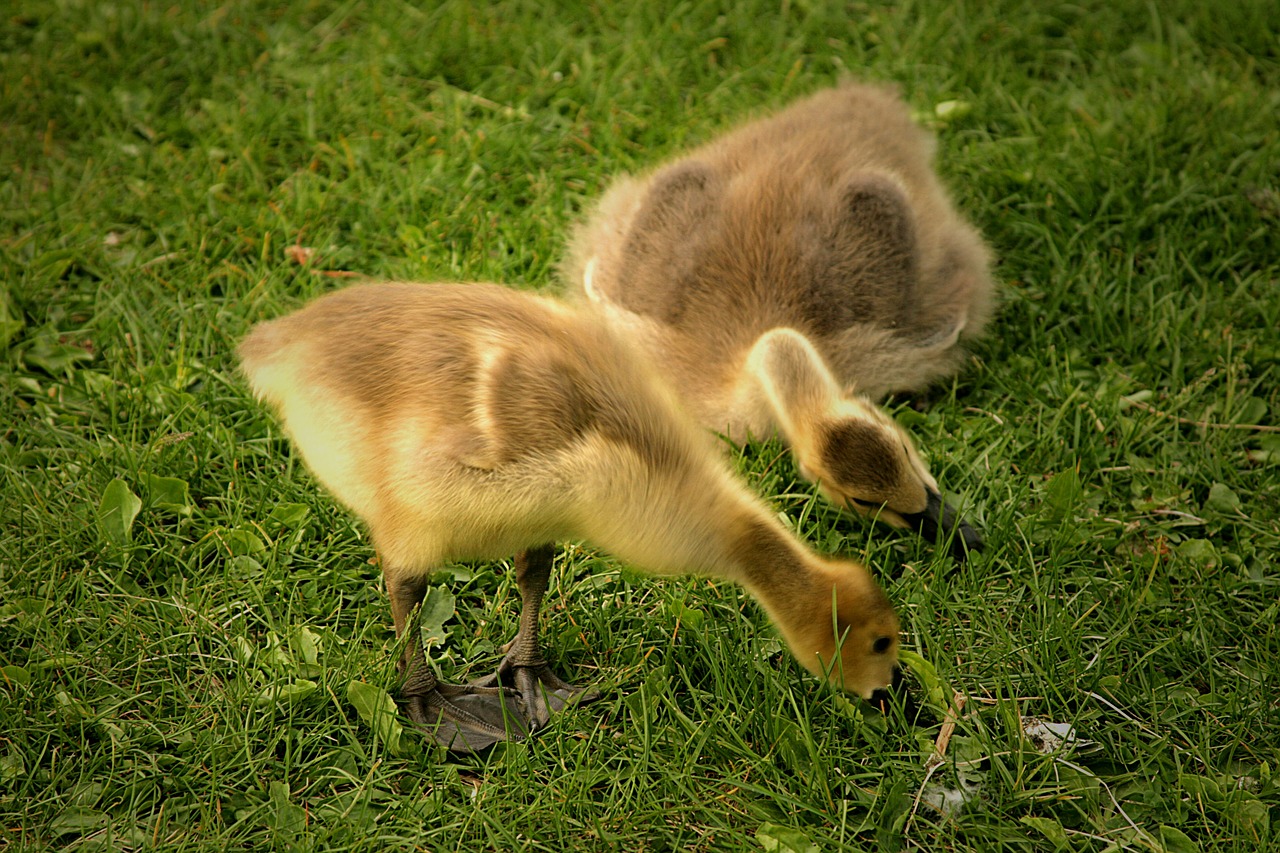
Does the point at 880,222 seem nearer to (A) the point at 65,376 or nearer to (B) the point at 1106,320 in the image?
(B) the point at 1106,320

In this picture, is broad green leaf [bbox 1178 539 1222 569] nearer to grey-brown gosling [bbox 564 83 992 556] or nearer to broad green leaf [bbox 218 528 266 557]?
grey-brown gosling [bbox 564 83 992 556]

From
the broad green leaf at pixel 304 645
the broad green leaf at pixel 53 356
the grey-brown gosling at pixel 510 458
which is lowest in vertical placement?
the broad green leaf at pixel 304 645

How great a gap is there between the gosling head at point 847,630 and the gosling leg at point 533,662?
1.75 ft

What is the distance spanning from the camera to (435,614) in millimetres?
2811

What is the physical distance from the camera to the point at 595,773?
2430 mm

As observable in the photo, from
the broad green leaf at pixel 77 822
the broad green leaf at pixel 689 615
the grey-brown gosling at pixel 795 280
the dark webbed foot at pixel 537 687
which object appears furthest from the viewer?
the grey-brown gosling at pixel 795 280

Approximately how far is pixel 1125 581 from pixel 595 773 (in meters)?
1.40

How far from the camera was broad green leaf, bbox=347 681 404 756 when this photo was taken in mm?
2477

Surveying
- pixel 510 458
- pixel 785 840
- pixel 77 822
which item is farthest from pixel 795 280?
pixel 77 822

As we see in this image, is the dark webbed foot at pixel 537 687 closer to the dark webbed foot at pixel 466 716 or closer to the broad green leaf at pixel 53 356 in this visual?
the dark webbed foot at pixel 466 716

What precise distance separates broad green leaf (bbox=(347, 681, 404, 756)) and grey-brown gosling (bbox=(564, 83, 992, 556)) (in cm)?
126

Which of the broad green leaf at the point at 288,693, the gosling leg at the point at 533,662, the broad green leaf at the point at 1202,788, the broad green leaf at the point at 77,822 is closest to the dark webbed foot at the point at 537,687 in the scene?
the gosling leg at the point at 533,662

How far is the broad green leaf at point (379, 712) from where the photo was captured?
248cm

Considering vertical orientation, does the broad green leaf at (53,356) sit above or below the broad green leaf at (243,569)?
above
